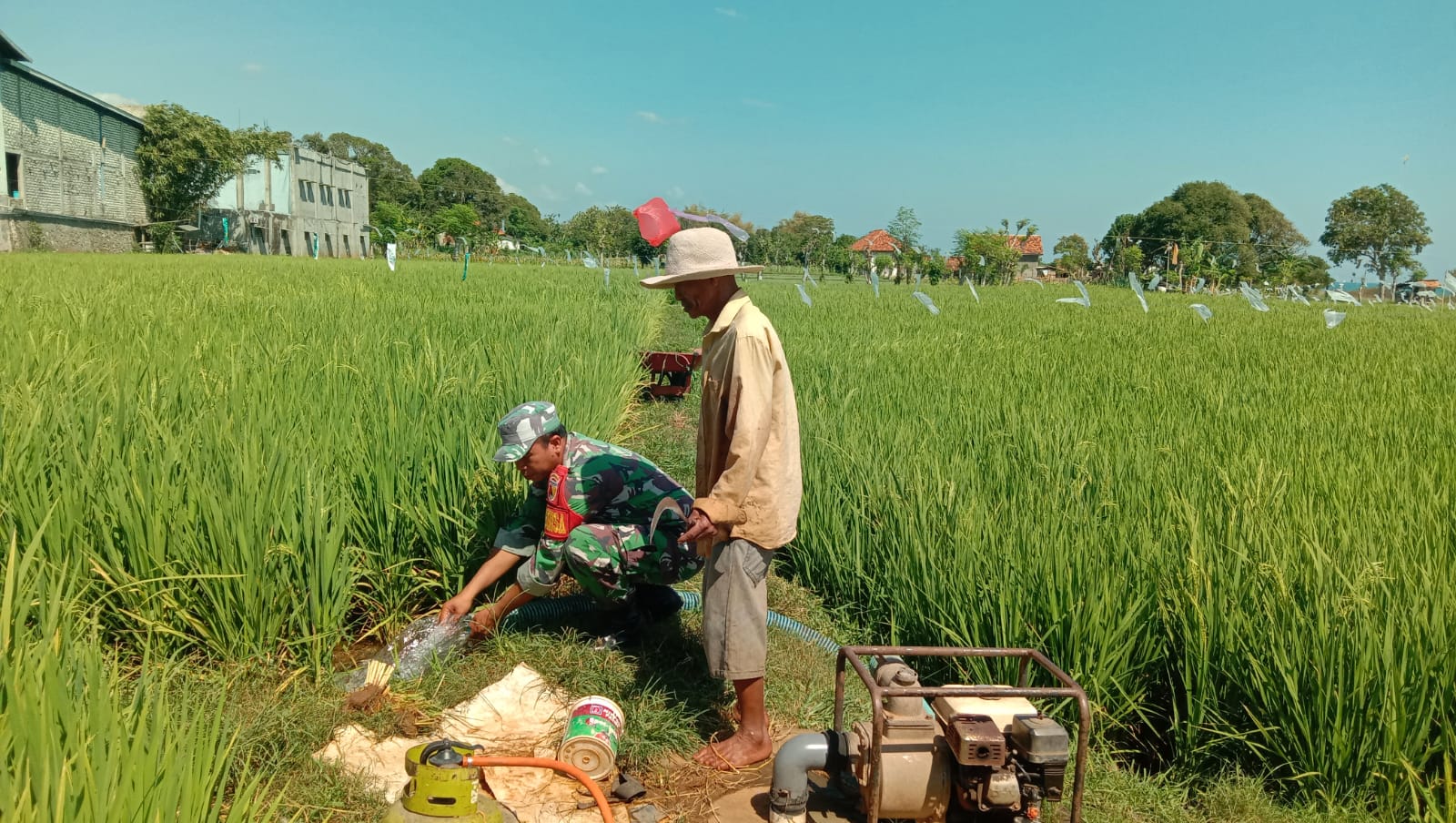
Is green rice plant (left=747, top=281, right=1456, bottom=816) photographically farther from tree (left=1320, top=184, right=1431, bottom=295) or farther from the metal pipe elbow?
tree (left=1320, top=184, right=1431, bottom=295)

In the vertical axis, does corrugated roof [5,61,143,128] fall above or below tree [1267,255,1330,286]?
above

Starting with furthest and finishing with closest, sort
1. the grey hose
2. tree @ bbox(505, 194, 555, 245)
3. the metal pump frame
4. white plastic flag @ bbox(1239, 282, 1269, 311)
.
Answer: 1. tree @ bbox(505, 194, 555, 245)
2. white plastic flag @ bbox(1239, 282, 1269, 311)
3. the grey hose
4. the metal pump frame

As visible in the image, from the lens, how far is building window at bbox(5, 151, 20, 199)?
23.7 metres

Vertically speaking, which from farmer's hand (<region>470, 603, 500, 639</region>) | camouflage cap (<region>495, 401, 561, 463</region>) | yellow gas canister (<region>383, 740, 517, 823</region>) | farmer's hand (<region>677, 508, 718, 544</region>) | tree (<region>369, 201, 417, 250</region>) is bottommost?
farmer's hand (<region>470, 603, 500, 639</region>)

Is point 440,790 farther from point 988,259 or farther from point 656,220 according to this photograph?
point 988,259

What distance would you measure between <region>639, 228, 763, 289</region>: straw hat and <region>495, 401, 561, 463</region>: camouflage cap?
0.65 meters

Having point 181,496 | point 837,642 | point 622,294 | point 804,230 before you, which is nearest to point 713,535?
point 837,642

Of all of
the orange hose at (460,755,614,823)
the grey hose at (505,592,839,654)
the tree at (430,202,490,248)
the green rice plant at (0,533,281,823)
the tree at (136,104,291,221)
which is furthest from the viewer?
the tree at (430,202,490,248)

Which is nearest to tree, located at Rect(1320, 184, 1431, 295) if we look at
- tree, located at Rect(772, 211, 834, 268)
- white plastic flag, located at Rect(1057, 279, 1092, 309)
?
tree, located at Rect(772, 211, 834, 268)

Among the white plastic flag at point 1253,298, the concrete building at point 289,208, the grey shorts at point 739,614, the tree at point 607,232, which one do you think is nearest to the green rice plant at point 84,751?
the grey shorts at point 739,614

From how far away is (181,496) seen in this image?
7.59 ft

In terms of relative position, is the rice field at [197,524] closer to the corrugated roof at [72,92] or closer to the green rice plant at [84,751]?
the green rice plant at [84,751]

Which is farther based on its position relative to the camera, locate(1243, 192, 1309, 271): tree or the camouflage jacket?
locate(1243, 192, 1309, 271): tree

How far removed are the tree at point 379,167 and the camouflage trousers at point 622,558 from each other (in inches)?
2761
